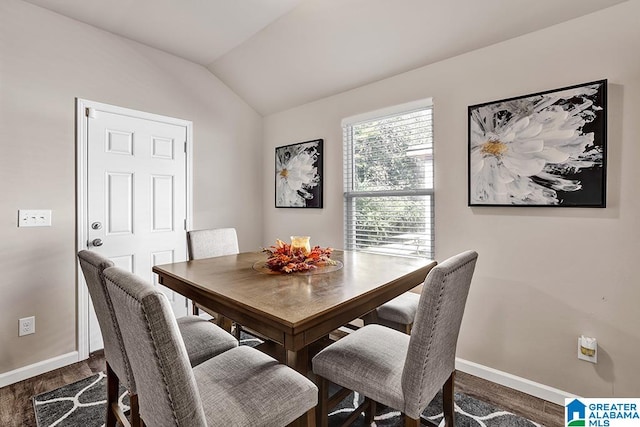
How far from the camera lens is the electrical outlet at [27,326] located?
2213 millimetres

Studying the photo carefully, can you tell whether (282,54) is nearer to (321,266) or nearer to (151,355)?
(321,266)

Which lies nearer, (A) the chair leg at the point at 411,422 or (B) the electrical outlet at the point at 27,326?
(A) the chair leg at the point at 411,422

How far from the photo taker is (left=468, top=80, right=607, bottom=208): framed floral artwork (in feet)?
5.70

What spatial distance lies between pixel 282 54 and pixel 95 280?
2.36m

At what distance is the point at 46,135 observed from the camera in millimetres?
2305

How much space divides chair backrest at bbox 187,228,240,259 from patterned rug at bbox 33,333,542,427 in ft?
3.28

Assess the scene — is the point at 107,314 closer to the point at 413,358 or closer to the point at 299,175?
the point at 413,358

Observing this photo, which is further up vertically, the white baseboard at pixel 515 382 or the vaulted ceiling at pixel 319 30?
the vaulted ceiling at pixel 319 30

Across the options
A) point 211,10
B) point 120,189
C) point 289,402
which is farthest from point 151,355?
point 211,10

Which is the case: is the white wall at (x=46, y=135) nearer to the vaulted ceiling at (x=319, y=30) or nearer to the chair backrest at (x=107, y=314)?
the vaulted ceiling at (x=319, y=30)

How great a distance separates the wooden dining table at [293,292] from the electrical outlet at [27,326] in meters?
1.30

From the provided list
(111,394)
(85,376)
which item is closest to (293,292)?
(111,394)

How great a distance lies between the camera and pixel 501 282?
83.4 inches

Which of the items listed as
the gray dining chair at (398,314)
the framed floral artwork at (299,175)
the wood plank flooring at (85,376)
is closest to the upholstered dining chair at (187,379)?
the gray dining chair at (398,314)
